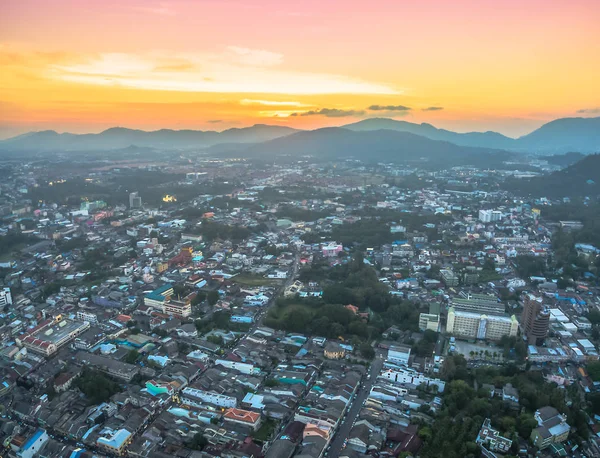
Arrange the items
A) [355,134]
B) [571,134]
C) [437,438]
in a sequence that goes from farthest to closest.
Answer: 1. [571,134]
2. [355,134]
3. [437,438]

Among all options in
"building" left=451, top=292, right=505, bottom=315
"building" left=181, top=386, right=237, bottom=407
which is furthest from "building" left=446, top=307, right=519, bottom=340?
"building" left=181, top=386, right=237, bottom=407

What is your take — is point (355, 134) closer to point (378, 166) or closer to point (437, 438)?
point (378, 166)

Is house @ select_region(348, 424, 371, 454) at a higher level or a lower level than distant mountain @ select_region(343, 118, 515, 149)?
lower

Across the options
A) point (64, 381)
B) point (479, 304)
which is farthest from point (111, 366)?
point (479, 304)

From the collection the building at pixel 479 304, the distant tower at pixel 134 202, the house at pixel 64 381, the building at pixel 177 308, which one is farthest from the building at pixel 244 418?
the distant tower at pixel 134 202

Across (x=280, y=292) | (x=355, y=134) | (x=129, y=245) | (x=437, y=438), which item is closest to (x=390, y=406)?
(x=437, y=438)

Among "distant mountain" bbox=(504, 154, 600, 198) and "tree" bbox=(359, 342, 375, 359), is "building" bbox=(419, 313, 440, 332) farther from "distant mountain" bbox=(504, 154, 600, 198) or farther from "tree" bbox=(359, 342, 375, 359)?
"distant mountain" bbox=(504, 154, 600, 198)
